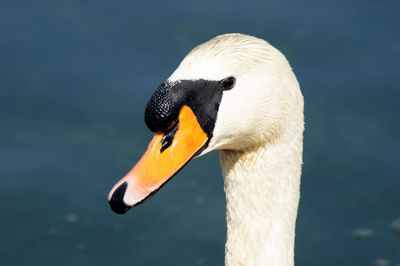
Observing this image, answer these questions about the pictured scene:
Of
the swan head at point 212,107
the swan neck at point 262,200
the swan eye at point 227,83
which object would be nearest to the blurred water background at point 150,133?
the swan neck at point 262,200

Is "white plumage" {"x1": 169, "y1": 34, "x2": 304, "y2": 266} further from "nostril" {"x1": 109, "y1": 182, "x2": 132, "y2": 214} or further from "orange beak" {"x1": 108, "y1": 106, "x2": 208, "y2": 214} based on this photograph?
"nostril" {"x1": 109, "y1": 182, "x2": 132, "y2": 214}

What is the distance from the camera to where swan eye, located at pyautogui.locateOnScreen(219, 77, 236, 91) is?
3104 millimetres

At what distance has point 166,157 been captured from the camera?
3131mm

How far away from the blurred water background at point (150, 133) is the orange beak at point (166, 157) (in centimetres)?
243

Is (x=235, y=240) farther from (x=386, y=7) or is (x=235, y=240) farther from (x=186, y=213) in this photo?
(x=386, y=7)

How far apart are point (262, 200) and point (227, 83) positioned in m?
0.64

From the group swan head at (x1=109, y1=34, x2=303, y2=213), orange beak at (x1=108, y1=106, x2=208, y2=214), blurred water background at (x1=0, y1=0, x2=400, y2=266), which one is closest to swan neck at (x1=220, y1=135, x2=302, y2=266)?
swan head at (x1=109, y1=34, x2=303, y2=213)

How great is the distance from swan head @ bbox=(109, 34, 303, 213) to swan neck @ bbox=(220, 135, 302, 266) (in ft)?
0.41

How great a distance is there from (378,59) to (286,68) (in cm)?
331

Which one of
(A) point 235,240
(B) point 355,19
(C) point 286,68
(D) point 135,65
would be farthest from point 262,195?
(B) point 355,19

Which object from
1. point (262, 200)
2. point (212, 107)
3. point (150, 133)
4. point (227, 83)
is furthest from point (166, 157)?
point (150, 133)

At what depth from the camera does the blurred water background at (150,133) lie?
5.59 metres

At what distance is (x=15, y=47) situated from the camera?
6547 mm

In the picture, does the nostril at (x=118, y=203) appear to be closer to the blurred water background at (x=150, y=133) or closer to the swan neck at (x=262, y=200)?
the swan neck at (x=262, y=200)
